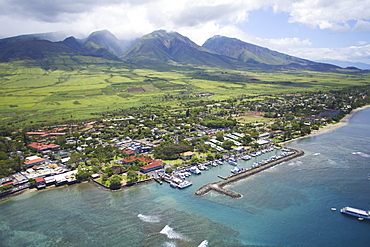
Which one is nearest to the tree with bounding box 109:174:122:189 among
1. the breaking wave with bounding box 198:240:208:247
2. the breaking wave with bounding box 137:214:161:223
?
the breaking wave with bounding box 137:214:161:223

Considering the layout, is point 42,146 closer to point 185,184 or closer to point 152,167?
point 152,167

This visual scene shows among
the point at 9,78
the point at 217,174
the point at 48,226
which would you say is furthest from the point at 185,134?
the point at 9,78

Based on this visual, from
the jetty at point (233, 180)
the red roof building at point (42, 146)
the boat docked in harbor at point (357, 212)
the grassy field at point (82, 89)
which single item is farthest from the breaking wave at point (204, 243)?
the grassy field at point (82, 89)

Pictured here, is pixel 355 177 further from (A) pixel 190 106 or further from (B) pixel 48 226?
(A) pixel 190 106

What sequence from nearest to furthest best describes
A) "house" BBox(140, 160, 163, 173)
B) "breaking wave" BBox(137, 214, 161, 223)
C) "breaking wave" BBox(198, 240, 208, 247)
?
"breaking wave" BBox(198, 240, 208, 247) < "breaking wave" BBox(137, 214, 161, 223) < "house" BBox(140, 160, 163, 173)

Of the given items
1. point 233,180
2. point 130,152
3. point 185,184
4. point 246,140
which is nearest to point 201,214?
point 185,184

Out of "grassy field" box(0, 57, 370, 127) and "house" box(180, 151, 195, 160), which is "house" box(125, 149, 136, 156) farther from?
"grassy field" box(0, 57, 370, 127)
